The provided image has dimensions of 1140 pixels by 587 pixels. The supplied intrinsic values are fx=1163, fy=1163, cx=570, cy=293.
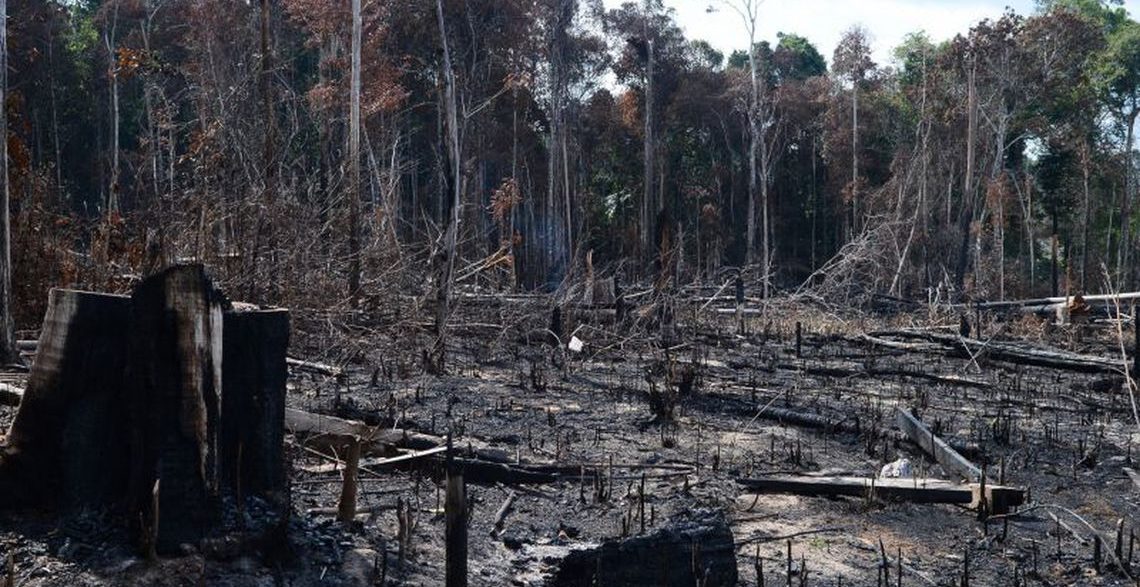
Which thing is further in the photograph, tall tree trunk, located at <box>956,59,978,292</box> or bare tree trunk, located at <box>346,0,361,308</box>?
tall tree trunk, located at <box>956,59,978,292</box>

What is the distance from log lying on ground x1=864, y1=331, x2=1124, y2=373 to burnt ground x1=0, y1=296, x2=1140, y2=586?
221mm

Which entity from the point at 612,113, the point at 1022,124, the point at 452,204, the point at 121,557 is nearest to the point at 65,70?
the point at 612,113

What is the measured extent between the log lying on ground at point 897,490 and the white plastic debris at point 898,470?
0.47 metres

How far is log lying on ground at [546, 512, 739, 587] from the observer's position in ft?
17.5

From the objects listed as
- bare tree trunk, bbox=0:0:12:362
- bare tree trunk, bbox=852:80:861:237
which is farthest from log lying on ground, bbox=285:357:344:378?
bare tree trunk, bbox=852:80:861:237

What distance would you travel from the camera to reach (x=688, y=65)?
45.1 m

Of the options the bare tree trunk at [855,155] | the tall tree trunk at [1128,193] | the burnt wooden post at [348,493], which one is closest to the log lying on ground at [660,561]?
the burnt wooden post at [348,493]

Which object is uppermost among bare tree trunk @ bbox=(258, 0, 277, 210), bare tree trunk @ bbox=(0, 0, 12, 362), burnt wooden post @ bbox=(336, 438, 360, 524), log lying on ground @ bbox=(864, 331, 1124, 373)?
bare tree trunk @ bbox=(258, 0, 277, 210)

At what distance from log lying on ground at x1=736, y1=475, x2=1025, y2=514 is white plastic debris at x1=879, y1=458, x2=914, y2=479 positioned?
1.54 ft

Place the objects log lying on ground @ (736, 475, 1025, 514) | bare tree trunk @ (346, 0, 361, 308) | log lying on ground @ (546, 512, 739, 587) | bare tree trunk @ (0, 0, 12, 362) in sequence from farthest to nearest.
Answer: bare tree trunk @ (346, 0, 361, 308), bare tree trunk @ (0, 0, 12, 362), log lying on ground @ (736, 475, 1025, 514), log lying on ground @ (546, 512, 739, 587)

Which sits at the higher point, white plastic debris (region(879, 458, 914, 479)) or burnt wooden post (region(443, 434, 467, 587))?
burnt wooden post (region(443, 434, 467, 587))

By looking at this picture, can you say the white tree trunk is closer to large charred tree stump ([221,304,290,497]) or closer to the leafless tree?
the leafless tree

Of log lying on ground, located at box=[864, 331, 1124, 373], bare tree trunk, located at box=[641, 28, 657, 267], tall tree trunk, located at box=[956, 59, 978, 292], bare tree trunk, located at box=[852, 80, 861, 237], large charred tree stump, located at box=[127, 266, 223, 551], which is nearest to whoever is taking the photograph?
large charred tree stump, located at box=[127, 266, 223, 551]

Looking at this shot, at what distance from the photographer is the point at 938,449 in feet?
28.5
